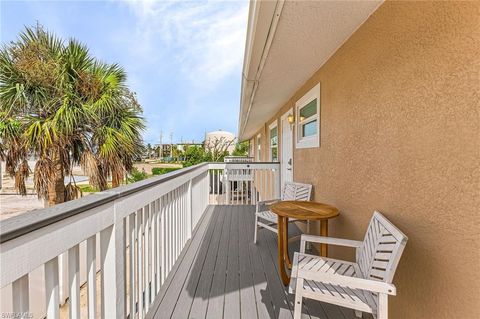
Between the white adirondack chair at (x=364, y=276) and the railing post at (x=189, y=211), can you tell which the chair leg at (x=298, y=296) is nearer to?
the white adirondack chair at (x=364, y=276)

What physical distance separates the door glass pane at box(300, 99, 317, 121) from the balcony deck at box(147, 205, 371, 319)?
197cm

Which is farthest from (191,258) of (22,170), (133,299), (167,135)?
(167,135)

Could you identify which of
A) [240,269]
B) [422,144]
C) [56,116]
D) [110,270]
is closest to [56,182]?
[56,116]

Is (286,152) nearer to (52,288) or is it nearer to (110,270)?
(110,270)

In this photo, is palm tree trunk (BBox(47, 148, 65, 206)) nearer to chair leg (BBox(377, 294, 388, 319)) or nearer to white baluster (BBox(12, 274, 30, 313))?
white baluster (BBox(12, 274, 30, 313))

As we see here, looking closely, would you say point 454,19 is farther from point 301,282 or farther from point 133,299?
point 133,299

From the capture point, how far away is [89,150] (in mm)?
4449

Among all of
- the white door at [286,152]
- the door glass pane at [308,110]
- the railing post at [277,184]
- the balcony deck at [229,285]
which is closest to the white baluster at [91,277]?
the balcony deck at [229,285]

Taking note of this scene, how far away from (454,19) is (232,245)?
9.93 feet

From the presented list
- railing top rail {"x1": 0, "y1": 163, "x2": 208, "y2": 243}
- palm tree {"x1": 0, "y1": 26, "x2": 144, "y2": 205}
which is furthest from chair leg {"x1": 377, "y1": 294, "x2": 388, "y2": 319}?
palm tree {"x1": 0, "y1": 26, "x2": 144, "y2": 205}

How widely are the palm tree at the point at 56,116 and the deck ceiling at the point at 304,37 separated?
3108mm

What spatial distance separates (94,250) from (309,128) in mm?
3342

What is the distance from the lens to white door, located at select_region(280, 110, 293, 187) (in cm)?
472

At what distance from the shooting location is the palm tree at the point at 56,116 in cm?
394
